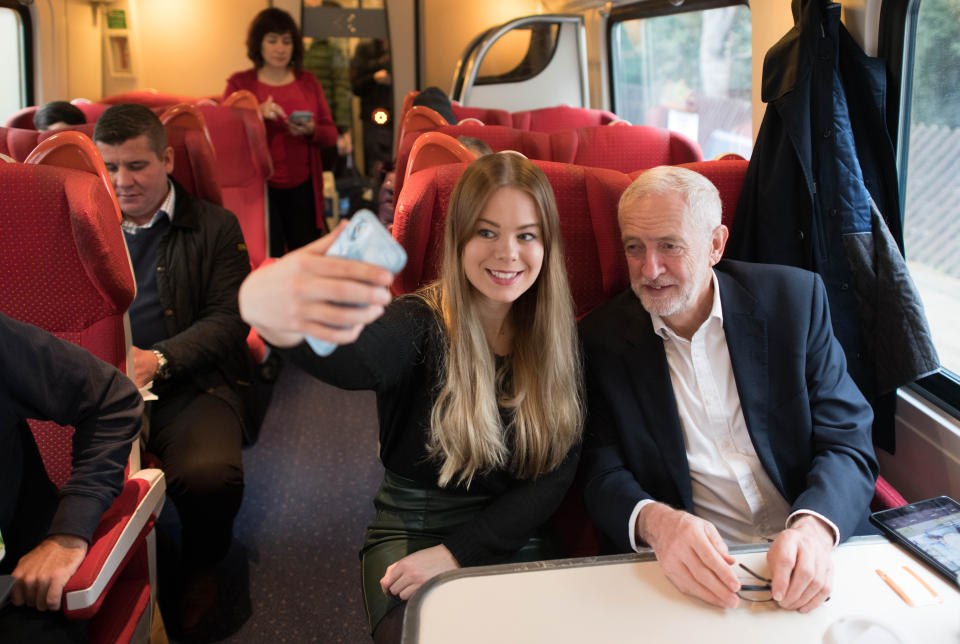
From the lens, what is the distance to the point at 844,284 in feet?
6.34

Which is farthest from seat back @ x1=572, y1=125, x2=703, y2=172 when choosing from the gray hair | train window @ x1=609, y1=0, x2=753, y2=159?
the gray hair

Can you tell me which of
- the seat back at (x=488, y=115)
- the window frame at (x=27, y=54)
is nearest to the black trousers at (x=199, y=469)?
the seat back at (x=488, y=115)

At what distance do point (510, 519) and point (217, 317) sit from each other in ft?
4.17

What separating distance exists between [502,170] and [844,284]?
3.65ft

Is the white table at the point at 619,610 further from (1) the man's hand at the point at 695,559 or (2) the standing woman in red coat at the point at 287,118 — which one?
(2) the standing woman in red coat at the point at 287,118

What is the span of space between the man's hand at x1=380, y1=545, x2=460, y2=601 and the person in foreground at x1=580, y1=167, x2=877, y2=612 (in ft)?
1.10

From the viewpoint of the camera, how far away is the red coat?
4.39m

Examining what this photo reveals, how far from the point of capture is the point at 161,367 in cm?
209

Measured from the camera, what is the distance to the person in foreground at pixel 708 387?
4.91 ft

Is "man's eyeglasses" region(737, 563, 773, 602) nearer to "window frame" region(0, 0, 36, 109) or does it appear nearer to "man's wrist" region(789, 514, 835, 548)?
"man's wrist" region(789, 514, 835, 548)

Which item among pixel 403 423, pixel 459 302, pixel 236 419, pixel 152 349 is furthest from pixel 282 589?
pixel 459 302

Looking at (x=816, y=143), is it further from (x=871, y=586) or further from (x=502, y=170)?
(x=871, y=586)

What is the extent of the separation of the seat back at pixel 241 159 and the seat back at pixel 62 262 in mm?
1870

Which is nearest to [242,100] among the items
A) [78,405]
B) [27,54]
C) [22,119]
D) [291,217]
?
[291,217]
